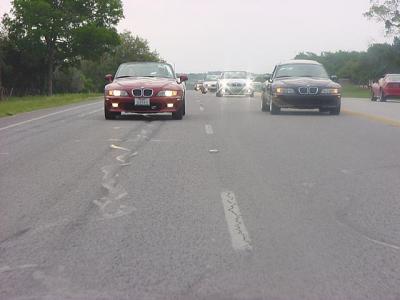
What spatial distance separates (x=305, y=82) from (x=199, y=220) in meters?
12.7

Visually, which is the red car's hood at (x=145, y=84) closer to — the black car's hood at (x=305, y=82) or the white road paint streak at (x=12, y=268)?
the black car's hood at (x=305, y=82)

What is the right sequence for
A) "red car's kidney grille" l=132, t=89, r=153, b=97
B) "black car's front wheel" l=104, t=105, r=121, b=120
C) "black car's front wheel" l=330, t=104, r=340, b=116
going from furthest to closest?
"black car's front wheel" l=330, t=104, r=340, b=116, "black car's front wheel" l=104, t=105, r=121, b=120, "red car's kidney grille" l=132, t=89, r=153, b=97

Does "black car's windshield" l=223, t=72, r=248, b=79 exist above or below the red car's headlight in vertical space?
below

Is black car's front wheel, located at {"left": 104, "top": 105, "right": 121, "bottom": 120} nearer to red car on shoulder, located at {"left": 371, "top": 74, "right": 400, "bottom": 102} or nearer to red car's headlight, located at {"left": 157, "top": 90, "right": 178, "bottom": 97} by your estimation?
red car's headlight, located at {"left": 157, "top": 90, "right": 178, "bottom": 97}

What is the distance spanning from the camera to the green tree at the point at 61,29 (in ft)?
173

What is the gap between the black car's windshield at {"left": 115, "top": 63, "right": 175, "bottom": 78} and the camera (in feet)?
55.1

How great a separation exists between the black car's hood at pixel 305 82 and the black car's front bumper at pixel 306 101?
320 mm

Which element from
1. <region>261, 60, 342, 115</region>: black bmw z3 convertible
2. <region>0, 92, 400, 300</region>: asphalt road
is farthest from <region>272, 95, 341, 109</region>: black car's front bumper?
<region>0, 92, 400, 300</region>: asphalt road

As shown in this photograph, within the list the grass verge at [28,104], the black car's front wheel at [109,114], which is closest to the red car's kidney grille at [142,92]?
the black car's front wheel at [109,114]

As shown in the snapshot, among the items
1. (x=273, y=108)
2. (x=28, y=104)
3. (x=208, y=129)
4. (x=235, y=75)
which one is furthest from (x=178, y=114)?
(x=235, y=75)

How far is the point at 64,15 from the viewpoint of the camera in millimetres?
53406

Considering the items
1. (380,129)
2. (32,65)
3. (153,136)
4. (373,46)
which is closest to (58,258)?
(153,136)

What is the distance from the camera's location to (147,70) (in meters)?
16.9

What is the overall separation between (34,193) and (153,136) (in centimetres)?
564
